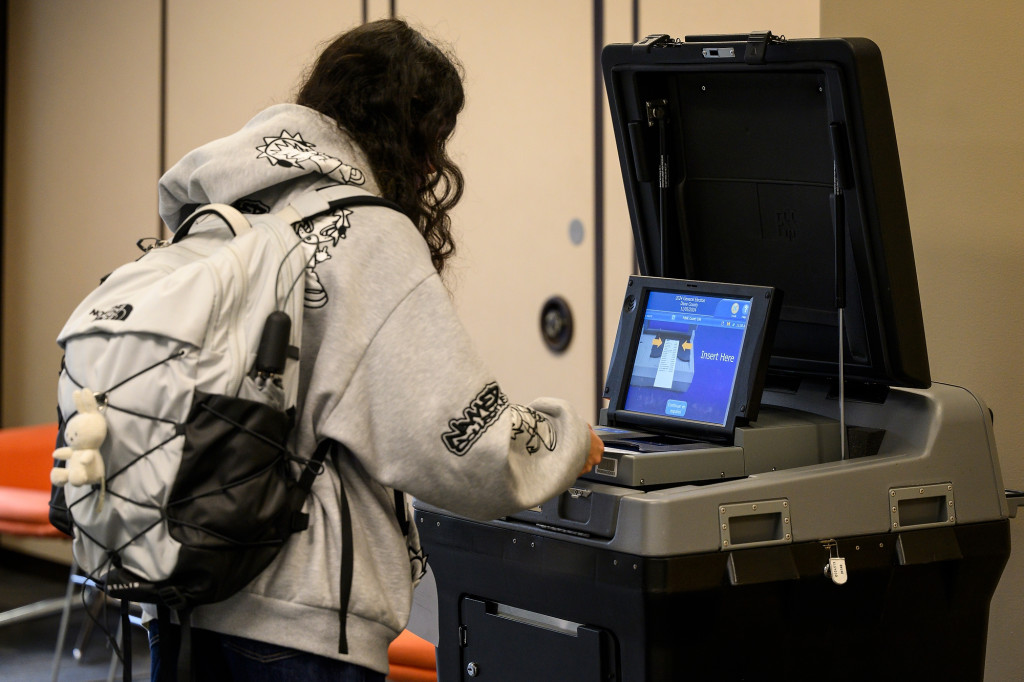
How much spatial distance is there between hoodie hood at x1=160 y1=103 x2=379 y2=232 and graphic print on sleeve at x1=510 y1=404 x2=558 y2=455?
1.08 feet

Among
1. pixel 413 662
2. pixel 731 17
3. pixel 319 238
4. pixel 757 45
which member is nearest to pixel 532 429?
pixel 319 238

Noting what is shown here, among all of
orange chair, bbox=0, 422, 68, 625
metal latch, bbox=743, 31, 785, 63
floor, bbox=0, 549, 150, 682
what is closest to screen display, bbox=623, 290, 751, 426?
metal latch, bbox=743, 31, 785, 63

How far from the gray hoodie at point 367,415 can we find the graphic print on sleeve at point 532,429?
1 centimetres

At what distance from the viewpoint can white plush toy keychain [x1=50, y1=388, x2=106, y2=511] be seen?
1158 millimetres

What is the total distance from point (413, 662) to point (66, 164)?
369 centimetres

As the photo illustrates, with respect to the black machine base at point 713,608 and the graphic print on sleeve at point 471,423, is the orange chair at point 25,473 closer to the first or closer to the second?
the black machine base at point 713,608

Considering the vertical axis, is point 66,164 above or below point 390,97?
above

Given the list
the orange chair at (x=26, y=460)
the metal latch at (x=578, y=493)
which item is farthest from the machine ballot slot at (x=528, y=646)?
the orange chair at (x=26, y=460)

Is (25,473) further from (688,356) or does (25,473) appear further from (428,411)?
(428,411)

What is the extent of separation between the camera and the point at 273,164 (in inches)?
52.2

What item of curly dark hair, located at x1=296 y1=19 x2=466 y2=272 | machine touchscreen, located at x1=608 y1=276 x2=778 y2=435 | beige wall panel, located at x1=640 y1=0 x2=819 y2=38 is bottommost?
machine touchscreen, located at x1=608 y1=276 x2=778 y2=435

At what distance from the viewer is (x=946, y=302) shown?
228 centimetres

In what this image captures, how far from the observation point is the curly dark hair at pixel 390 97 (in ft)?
4.66

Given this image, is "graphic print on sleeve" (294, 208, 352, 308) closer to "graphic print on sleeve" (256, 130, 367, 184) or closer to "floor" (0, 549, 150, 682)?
"graphic print on sleeve" (256, 130, 367, 184)
